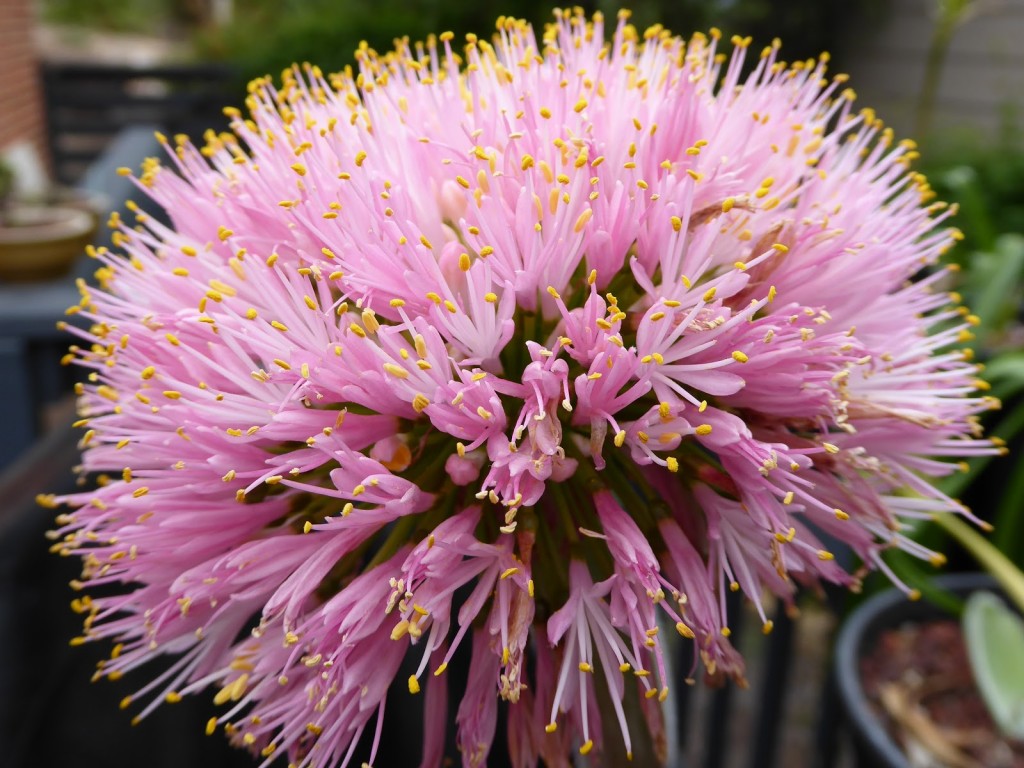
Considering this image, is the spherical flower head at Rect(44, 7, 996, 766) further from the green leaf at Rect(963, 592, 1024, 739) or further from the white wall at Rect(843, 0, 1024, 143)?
the white wall at Rect(843, 0, 1024, 143)

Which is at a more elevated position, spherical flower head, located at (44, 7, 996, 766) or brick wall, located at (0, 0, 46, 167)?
brick wall, located at (0, 0, 46, 167)

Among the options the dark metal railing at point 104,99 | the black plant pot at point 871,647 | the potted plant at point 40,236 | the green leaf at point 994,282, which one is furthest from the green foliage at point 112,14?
the black plant pot at point 871,647

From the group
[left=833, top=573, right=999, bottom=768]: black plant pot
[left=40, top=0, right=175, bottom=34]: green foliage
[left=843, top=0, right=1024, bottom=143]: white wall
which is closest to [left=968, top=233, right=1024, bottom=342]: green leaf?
[left=833, top=573, right=999, bottom=768]: black plant pot

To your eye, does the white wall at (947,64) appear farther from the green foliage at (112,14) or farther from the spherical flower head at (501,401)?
the green foliage at (112,14)

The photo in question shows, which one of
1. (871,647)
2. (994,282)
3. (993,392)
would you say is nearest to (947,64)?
(994,282)

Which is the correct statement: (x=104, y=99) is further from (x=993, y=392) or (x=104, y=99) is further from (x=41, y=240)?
(x=993, y=392)

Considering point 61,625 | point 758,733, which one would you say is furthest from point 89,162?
point 758,733

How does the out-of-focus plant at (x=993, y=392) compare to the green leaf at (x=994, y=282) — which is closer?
the out-of-focus plant at (x=993, y=392)
